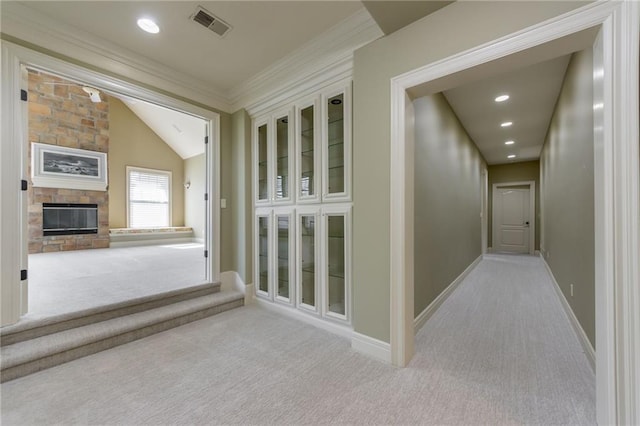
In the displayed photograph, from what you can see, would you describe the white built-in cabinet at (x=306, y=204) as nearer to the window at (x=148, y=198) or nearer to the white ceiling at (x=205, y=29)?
the white ceiling at (x=205, y=29)

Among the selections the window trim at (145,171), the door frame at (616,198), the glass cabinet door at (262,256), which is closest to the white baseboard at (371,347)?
the door frame at (616,198)

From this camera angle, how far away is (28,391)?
63.6 inches

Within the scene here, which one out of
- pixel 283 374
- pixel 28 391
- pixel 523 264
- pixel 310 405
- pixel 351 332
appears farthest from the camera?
pixel 523 264

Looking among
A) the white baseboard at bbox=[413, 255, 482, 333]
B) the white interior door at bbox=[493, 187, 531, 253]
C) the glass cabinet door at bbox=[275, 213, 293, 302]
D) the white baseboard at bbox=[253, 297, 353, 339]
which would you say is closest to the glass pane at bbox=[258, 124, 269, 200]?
the glass cabinet door at bbox=[275, 213, 293, 302]

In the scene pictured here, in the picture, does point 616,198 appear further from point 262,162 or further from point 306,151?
point 262,162

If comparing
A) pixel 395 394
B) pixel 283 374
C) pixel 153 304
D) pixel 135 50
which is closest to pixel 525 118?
pixel 395 394

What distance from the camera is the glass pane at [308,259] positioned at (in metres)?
2.68

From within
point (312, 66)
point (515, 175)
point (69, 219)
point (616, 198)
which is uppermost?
point (312, 66)

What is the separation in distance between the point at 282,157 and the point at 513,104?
3.46 meters

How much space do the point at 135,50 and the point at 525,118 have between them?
548cm

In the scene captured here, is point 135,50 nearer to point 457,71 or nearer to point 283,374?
point 457,71

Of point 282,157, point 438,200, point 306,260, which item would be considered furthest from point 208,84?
point 438,200

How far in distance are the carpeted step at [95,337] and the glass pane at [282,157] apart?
1.48 m

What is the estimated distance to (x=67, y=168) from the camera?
6113 millimetres
